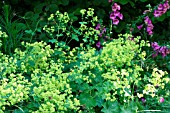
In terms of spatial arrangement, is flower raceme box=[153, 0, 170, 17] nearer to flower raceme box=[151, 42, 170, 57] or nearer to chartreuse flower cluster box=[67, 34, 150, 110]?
flower raceme box=[151, 42, 170, 57]

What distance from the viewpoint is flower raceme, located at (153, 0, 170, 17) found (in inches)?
143

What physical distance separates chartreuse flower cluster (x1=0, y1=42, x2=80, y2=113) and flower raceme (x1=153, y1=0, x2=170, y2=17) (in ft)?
4.59

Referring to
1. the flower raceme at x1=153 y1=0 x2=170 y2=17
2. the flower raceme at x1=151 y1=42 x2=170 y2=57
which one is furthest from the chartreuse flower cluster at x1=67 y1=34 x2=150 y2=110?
the flower raceme at x1=153 y1=0 x2=170 y2=17

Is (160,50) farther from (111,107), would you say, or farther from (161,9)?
(111,107)

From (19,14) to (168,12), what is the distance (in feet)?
4.77

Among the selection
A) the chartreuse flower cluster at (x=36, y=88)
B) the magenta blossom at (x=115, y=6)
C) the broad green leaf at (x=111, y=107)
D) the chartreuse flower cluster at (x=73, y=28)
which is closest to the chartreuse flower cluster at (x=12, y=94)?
the chartreuse flower cluster at (x=36, y=88)

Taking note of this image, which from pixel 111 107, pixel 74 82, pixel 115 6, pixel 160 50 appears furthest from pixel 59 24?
pixel 111 107

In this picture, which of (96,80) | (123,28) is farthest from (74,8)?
(96,80)

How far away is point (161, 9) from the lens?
3660mm

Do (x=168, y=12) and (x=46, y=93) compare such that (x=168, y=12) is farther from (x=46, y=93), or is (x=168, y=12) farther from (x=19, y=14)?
(x=46, y=93)

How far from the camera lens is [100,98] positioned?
237 cm

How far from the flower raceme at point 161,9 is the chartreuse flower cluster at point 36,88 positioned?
1.40 metres

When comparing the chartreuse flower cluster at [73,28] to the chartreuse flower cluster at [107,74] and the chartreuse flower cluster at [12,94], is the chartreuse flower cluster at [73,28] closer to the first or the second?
the chartreuse flower cluster at [107,74]

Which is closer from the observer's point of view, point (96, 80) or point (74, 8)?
point (96, 80)
